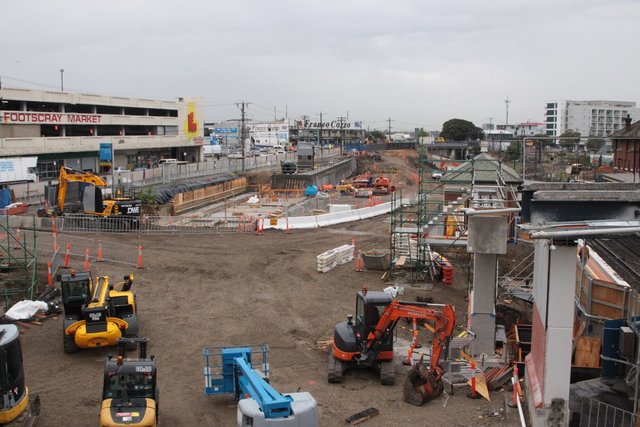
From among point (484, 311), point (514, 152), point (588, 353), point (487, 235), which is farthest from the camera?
point (514, 152)

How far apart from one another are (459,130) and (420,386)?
5980 inches

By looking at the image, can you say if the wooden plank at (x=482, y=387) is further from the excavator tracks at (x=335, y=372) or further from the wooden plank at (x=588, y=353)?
the excavator tracks at (x=335, y=372)

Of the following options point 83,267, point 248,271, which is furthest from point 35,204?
point 248,271

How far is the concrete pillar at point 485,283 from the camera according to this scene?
17219mm

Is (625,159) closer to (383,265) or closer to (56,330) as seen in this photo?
(383,265)

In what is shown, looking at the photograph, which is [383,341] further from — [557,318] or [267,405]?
[267,405]

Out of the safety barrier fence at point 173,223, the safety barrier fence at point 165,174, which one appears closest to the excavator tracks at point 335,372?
the safety barrier fence at point 173,223

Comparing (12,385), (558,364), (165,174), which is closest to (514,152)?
(165,174)

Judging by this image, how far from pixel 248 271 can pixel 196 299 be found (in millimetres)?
4458

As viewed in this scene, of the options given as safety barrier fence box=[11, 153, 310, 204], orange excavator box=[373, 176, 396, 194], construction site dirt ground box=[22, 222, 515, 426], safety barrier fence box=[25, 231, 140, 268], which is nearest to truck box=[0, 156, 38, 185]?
safety barrier fence box=[11, 153, 310, 204]

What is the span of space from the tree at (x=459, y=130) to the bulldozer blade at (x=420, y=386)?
14393 cm

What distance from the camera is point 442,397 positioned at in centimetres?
1438

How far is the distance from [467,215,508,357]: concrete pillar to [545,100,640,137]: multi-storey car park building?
14607cm

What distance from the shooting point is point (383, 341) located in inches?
589
